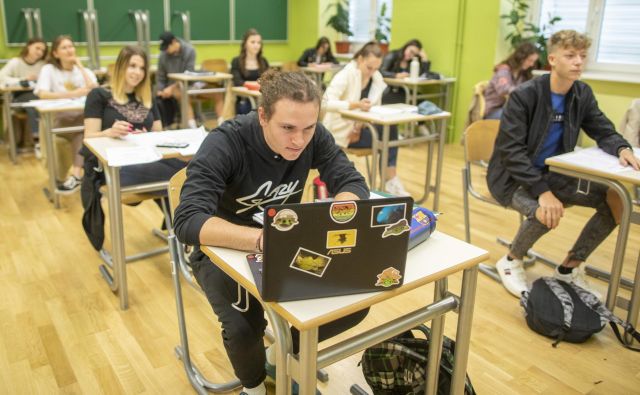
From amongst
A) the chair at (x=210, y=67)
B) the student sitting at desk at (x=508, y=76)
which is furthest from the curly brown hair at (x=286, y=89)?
the chair at (x=210, y=67)

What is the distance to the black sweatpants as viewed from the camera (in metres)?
1.53

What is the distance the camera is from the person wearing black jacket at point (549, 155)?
2.50m

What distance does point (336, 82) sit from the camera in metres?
3.68

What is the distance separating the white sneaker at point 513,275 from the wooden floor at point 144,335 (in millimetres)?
47

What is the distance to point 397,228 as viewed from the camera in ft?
3.69

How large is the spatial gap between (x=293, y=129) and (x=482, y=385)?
3.89 ft

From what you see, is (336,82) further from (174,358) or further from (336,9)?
(336,9)

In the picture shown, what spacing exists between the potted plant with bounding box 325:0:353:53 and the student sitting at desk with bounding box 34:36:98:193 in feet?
11.6

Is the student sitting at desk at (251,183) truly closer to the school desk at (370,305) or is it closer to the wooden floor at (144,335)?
the school desk at (370,305)

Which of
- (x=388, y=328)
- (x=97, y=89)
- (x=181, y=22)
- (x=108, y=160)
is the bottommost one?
(x=388, y=328)

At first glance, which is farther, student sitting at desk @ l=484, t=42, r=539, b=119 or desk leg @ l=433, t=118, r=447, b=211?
student sitting at desk @ l=484, t=42, r=539, b=119

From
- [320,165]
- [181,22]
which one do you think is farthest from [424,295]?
[181,22]

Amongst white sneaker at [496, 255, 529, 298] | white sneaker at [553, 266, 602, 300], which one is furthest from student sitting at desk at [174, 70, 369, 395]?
white sneaker at [553, 266, 602, 300]

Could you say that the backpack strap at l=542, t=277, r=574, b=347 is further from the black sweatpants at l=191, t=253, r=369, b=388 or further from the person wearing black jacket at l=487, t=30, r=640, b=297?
the black sweatpants at l=191, t=253, r=369, b=388
